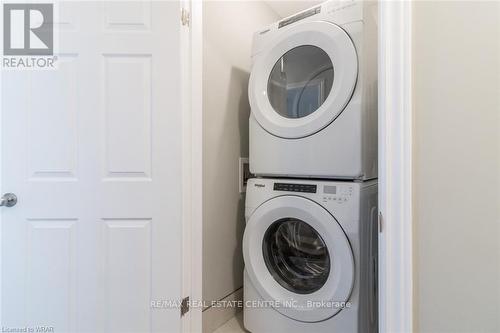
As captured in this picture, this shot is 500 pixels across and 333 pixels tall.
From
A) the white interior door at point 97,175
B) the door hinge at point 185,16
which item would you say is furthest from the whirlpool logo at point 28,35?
the door hinge at point 185,16

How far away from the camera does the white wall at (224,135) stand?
1.54 meters

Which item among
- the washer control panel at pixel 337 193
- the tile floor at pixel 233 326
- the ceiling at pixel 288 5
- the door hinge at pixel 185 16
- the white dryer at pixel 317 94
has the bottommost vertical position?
the tile floor at pixel 233 326

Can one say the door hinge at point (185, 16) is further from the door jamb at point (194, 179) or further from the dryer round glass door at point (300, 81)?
the dryer round glass door at point (300, 81)

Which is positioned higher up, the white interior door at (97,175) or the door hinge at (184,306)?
the white interior door at (97,175)

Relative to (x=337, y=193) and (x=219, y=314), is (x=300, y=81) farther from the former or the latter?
(x=219, y=314)

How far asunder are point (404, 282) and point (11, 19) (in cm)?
176

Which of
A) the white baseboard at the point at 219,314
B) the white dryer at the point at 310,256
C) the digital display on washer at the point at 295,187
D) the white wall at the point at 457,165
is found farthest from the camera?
the white baseboard at the point at 219,314

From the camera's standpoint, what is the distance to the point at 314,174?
4.35ft

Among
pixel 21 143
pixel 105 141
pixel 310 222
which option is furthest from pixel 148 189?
pixel 310 222

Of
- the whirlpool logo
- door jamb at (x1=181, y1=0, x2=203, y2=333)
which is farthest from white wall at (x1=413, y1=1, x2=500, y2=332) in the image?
the whirlpool logo

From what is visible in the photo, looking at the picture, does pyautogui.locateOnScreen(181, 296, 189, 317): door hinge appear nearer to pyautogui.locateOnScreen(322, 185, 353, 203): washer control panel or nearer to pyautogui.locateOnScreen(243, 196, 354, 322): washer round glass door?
pyautogui.locateOnScreen(243, 196, 354, 322): washer round glass door

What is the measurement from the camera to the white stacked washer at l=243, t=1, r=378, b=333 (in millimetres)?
1205

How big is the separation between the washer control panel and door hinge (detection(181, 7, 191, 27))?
101 cm

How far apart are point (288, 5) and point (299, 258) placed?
1833 millimetres
